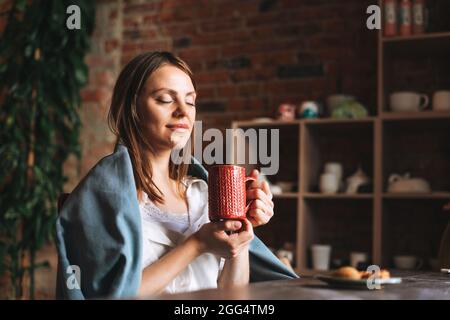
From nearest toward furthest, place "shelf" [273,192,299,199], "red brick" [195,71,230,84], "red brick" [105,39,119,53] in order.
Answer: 1. "shelf" [273,192,299,199]
2. "red brick" [195,71,230,84]
3. "red brick" [105,39,119,53]

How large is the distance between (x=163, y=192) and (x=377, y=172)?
1783 millimetres

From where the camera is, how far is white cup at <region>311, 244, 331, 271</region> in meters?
3.27

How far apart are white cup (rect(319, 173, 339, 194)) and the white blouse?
1786mm

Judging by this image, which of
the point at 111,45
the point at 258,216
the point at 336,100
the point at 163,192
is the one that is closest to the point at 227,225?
the point at 258,216

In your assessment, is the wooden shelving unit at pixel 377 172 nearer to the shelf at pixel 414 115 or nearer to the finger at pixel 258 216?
the shelf at pixel 414 115

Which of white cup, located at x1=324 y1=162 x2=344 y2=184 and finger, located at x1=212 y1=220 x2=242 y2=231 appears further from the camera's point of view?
white cup, located at x1=324 y1=162 x2=344 y2=184

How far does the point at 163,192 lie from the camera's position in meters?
1.59

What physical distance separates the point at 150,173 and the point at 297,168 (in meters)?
2.14

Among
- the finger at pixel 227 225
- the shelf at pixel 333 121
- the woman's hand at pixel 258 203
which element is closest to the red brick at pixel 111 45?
the shelf at pixel 333 121

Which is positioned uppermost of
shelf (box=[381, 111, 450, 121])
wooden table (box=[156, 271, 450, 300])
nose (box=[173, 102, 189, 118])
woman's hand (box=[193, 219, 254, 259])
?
shelf (box=[381, 111, 450, 121])

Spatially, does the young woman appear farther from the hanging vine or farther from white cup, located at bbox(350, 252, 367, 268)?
A: the hanging vine

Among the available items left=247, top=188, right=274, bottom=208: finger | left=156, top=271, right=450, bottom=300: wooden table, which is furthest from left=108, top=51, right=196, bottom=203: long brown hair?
left=156, top=271, right=450, bottom=300: wooden table

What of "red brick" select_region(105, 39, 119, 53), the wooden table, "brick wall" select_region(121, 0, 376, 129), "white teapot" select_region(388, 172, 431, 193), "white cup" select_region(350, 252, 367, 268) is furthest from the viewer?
"red brick" select_region(105, 39, 119, 53)
